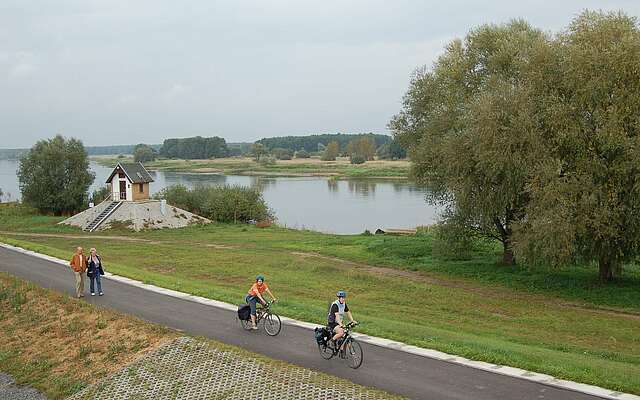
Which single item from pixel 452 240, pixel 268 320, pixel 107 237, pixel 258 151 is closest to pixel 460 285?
pixel 452 240

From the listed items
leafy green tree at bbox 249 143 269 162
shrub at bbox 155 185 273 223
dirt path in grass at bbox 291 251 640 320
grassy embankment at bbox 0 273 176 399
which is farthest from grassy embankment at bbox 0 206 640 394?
leafy green tree at bbox 249 143 269 162

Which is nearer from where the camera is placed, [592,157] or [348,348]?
[348,348]

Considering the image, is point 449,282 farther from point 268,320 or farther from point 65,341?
point 65,341

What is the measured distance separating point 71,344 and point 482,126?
18.1m

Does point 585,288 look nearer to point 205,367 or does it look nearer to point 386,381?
point 386,381

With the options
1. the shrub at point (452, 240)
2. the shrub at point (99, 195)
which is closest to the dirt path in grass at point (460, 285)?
the shrub at point (452, 240)

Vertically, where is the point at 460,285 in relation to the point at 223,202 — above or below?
below

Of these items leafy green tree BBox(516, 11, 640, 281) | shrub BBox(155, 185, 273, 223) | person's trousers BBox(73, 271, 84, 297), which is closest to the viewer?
person's trousers BBox(73, 271, 84, 297)

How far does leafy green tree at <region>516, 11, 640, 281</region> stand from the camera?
22.3 metres

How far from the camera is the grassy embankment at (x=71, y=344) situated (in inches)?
598

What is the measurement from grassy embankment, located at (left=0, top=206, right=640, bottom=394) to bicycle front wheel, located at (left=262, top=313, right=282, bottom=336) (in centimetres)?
167

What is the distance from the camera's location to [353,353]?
1359cm

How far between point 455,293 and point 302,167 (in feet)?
427

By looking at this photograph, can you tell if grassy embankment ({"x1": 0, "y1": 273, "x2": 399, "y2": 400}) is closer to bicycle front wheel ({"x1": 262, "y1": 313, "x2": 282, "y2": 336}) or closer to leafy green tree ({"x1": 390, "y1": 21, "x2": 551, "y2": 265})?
bicycle front wheel ({"x1": 262, "y1": 313, "x2": 282, "y2": 336})
